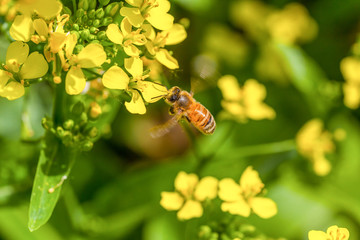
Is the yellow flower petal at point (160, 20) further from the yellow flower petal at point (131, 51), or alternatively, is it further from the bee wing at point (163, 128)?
the bee wing at point (163, 128)

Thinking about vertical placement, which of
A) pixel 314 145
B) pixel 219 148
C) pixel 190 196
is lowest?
pixel 219 148

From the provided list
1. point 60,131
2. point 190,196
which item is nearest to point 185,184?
point 190,196

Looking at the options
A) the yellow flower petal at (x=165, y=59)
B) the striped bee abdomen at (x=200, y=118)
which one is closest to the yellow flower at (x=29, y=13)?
the yellow flower petal at (x=165, y=59)

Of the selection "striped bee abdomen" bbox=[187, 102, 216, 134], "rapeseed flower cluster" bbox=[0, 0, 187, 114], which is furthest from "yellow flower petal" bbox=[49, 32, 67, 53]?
"striped bee abdomen" bbox=[187, 102, 216, 134]

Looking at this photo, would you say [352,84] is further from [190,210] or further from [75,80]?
[75,80]

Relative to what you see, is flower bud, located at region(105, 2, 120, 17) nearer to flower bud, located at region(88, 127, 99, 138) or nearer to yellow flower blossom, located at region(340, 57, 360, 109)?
flower bud, located at region(88, 127, 99, 138)

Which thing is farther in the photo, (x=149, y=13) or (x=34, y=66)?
(x=149, y=13)
